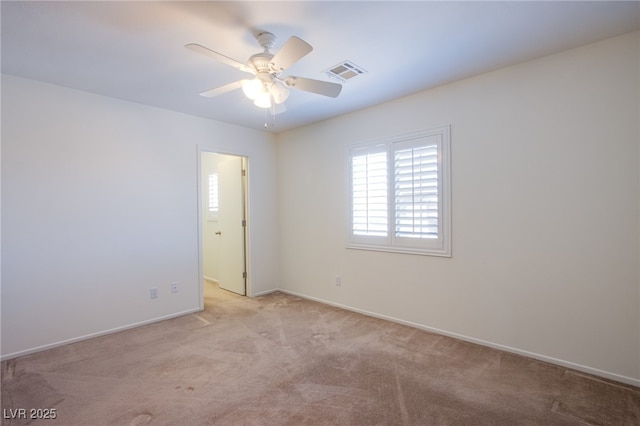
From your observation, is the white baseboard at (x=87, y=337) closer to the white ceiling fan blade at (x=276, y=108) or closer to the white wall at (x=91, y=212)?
the white wall at (x=91, y=212)

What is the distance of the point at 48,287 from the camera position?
9.56ft

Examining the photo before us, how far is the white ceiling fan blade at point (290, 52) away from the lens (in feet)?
5.58

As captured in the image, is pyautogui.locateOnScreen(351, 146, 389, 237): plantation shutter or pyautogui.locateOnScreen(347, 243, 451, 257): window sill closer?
pyautogui.locateOnScreen(347, 243, 451, 257): window sill

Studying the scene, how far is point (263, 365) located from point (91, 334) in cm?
199

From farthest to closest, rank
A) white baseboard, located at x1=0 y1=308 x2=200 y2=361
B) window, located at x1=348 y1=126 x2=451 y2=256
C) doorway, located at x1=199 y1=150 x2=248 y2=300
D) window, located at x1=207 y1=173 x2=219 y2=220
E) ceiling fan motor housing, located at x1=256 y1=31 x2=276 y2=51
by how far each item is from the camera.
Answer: window, located at x1=207 y1=173 x2=219 y2=220 < doorway, located at x1=199 y1=150 x2=248 y2=300 < window, located at x1=348 y1=126 x2=451 y2=256 < white baseboard, located at x1=0 y1=308 x2=200 y2=361 < ceiling fan motor housing, located at x1=256 y1=31 x2=276 y2=51

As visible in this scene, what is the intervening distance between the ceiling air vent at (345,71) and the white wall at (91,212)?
211cm

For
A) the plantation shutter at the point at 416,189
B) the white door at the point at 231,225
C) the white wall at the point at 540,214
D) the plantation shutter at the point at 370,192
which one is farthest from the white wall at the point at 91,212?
the plantation shutter at the point at 416,189

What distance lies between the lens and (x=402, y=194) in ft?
11.1

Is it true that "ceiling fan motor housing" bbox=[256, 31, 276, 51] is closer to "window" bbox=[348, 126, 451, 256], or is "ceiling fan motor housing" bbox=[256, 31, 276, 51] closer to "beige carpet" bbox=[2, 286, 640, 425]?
"window" bbox=[348, 126, 451, 256]

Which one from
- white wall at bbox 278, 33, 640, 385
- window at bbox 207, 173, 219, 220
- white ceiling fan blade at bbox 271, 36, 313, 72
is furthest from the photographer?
window at bbox 207, 173, 219, 220

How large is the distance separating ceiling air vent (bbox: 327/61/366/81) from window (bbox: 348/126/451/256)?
958 mm

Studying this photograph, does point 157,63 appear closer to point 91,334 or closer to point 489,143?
point 91,334

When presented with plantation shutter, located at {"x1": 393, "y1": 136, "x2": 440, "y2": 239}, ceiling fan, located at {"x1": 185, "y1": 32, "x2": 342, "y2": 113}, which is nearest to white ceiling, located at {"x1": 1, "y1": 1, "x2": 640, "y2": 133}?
ceiling fan, located at {"x1": 185, "y1": 32, "x2": 342, "y2": 113}

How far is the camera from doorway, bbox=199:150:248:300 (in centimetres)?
468
